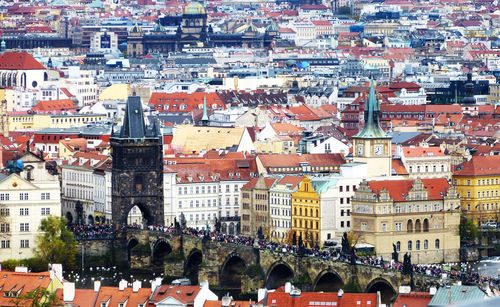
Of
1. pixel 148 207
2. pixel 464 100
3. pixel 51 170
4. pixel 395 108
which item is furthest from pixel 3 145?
pixel 464 100

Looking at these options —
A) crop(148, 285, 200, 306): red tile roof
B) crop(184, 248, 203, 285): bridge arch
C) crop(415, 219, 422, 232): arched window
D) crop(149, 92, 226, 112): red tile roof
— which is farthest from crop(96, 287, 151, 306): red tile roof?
crop(149, 92, 226, 112): red tile roof

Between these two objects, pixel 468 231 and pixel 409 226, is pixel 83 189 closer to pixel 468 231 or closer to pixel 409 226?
pixel 468 231

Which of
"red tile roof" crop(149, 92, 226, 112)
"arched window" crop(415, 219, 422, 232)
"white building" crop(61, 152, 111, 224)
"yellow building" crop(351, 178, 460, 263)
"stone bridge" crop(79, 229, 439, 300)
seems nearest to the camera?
"stone bridge" crop(79, 229, 439, 300)

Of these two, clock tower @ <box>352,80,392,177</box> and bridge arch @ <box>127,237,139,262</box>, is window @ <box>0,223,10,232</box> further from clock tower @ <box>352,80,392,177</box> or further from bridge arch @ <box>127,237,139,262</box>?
clock tower @ <box>352,80,392,177</box>

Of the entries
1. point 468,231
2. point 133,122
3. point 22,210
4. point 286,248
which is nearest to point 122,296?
point 286,248

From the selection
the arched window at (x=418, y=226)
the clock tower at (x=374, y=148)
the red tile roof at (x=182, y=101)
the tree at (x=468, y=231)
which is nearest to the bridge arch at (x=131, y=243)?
the clock tower at (x=374, y=148)

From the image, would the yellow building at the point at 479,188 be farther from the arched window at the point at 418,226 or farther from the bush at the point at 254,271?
the bush at the point at 254,271

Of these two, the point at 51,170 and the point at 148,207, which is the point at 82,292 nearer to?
the point at 148,207
